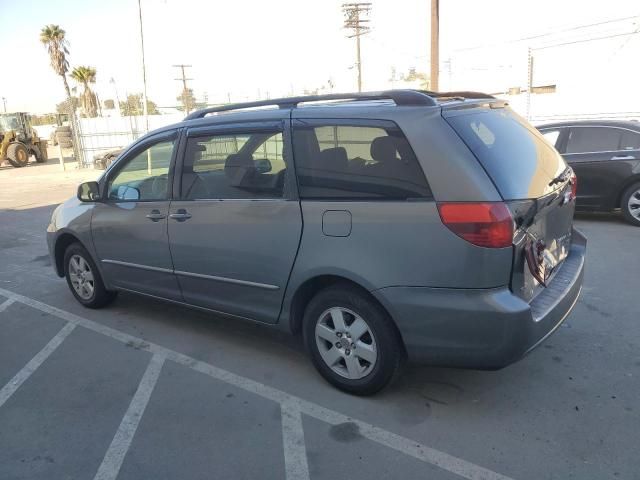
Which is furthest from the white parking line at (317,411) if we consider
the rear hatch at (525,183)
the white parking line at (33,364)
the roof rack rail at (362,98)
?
the roof rack rail at (362,98)

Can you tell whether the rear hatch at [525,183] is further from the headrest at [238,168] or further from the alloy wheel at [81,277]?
the alloy wheel at [81,277]

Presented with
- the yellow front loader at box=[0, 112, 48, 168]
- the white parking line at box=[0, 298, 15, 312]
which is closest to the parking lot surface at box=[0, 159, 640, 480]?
the white parking line at box=[0, 298, 15, 312]

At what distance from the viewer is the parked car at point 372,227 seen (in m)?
2.73

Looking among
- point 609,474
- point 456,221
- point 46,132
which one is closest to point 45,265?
point 456,221

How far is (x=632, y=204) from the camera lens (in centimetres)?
731

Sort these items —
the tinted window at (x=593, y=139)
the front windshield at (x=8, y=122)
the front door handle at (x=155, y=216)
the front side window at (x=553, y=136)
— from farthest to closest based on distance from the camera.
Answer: the front windshield at (x=8, y=122) < the front side window at (x=553, y=136) < the tinted window at (x=593, y=139) < the front door handle at (x=155, y=216)

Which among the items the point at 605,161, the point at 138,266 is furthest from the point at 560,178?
the point at 605,161

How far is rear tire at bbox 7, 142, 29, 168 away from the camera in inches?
1058

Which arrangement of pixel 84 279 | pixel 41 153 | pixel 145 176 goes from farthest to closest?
pixel 41 153, pixel 84 279, pixel 145 176

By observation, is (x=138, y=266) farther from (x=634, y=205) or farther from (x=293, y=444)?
(x=634, y=205)

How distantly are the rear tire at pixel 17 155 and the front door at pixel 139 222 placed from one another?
2633 cm

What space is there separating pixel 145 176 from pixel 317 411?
256 centimetres

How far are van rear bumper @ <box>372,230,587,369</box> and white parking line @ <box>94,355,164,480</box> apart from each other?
1.59 meters

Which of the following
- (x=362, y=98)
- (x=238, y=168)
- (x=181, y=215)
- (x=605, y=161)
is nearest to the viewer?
(x=362, y=98)
